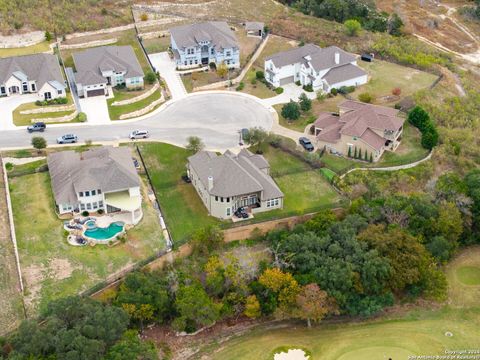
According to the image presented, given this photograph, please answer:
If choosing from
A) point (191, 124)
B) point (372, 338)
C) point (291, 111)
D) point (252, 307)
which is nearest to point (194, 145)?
point (191, 124)

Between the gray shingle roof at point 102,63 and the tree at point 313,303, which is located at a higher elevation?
the gray shingle roof at point 102,63

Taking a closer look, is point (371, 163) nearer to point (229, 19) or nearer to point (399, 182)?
point (399, 182)

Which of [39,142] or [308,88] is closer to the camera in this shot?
[39,142]

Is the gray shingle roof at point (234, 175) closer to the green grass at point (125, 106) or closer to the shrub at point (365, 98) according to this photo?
the green grass at point (125, 106)

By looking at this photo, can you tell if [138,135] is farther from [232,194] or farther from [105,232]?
[232,194]

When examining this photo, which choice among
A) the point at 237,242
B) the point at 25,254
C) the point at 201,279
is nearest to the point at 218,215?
the point at 237,242

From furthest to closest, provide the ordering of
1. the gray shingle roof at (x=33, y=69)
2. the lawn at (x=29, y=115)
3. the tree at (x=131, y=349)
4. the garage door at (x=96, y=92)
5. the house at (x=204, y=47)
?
1. the house at (x=204, y=47)
2. the garage door at (x=96, y=92)
3. the gray shingle roof at (x=33, y=69)
4. the lawn at (x=29, y=115)
5. the tree at (x=131, y=349)

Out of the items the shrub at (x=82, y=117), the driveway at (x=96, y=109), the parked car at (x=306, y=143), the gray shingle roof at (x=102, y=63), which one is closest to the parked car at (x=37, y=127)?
the shrub at (x=82, y=117)
